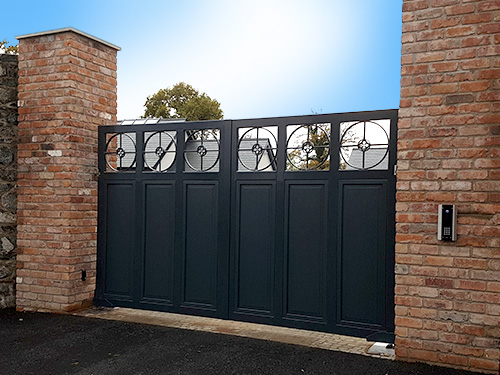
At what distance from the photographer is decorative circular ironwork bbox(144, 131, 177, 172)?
5.38 metres

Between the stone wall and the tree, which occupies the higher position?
the tree

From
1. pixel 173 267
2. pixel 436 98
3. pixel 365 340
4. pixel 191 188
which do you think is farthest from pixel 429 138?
pixel 173 267

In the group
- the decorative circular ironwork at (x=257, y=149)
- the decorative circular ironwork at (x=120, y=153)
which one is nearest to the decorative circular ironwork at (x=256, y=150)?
the decorative circular ironwork at (x=257, y=149)

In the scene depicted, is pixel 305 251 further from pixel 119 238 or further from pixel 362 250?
pixel 119 238

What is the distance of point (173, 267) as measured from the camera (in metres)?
5.32

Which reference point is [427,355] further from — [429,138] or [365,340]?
[429,138]

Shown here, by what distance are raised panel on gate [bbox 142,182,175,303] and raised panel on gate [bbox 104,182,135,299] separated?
0.20m

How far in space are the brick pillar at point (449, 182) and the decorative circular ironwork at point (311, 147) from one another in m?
0.83

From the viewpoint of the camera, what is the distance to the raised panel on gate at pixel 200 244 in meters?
5.14

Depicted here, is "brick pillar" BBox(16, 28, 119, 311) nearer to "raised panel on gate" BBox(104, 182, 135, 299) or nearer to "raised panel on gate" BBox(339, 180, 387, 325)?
"raised panel on gate" BBox(104, 182, 135, 299)

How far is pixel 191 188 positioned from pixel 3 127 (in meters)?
2.38

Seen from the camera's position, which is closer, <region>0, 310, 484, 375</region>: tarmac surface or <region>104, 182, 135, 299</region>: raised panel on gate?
<region>0, 310, 484, 375</region>: tarmac surface

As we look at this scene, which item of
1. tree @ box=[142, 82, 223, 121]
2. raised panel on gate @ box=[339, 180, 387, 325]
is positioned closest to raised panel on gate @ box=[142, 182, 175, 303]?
raised panel on gate @ box=[339, 180, 387, 325]

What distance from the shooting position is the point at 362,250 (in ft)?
14.9
